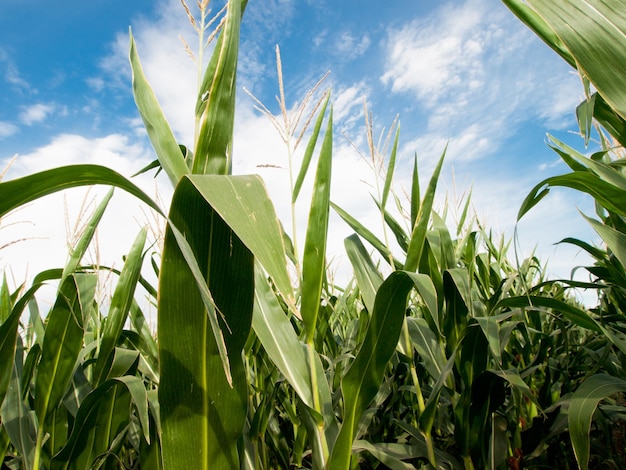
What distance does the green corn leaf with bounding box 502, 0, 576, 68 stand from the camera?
85 cm

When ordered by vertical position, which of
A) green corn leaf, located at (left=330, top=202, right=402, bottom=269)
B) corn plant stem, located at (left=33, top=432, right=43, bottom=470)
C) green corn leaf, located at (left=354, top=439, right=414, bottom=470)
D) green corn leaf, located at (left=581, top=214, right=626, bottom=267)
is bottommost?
green corn leaf, located at (left=354, top=439, right=414, bottom=470)

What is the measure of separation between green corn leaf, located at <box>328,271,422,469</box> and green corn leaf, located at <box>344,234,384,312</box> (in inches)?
13.9

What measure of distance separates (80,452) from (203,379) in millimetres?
549

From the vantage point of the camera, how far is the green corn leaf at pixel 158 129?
863 mm

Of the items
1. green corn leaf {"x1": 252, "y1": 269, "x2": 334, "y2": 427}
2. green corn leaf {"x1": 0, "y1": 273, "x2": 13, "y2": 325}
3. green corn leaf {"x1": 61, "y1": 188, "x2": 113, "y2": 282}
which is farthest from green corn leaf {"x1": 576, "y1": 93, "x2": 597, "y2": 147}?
green corn leaf {"x1": 0, "y1": 273, "x2": 13, "y2": 325}

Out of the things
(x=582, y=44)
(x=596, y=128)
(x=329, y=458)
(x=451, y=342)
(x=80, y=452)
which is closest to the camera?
(x=582, y=44)

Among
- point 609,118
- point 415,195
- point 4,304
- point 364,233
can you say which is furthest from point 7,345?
point 609,118

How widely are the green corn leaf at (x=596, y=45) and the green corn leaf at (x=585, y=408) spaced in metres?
0.67

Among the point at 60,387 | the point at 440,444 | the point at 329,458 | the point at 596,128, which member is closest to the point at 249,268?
the point at 329,458

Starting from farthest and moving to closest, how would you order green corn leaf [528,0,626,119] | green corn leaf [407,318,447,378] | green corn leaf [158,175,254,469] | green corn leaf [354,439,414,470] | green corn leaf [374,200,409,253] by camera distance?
green corn leaf [374,200,409,253] → green corn leaf [407,318,447,378] → green corn leaf [354,439,414,470] → green corn leaf [158,175,254,469] → green corn leaf [528,0,626,119]

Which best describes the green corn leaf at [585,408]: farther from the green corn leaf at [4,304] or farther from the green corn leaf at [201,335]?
the green corn leaf at [4,304]

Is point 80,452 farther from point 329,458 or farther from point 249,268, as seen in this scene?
point 249,268

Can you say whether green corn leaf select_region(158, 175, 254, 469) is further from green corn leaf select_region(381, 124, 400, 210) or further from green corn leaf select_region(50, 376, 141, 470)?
green corn leaf select_region(381, 124, 400, 210)

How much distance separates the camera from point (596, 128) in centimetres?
158
